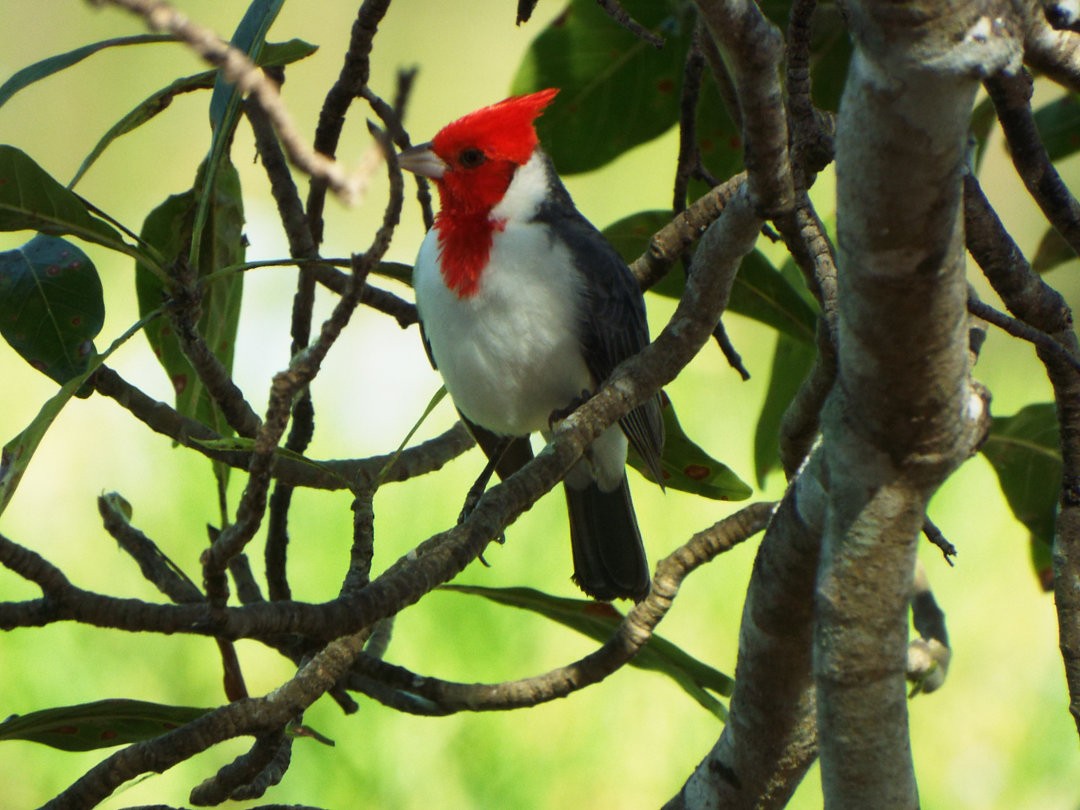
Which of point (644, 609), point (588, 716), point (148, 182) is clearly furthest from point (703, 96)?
point (148, 182)

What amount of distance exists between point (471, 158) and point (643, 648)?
1.15 meters

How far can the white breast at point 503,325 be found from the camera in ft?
8.20

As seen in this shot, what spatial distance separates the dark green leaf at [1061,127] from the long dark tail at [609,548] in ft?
3.53

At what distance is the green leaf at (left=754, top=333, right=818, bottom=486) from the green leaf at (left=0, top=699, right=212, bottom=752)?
118 centimetres

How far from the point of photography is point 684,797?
1848 mm

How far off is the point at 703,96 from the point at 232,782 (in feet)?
5.14

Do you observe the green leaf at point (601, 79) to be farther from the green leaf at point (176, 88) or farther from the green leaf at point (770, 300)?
the green leaf at point (176, 88)

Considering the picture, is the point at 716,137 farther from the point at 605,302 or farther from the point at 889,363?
the point at 889,363

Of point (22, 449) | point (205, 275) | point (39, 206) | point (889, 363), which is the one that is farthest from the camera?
point (205, 275)

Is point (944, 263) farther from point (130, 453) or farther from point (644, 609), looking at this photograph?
point (130, 453)

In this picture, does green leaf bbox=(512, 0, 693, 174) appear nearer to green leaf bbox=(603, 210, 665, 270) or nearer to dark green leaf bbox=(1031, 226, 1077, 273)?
green leaf bbox=(603, 210, 665, 270)

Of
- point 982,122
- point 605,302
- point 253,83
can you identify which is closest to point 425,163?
point 605,302

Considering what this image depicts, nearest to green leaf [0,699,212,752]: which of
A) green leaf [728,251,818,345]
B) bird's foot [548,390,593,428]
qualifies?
bird's foot [548,390,593,428]

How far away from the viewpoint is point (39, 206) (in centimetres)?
178
